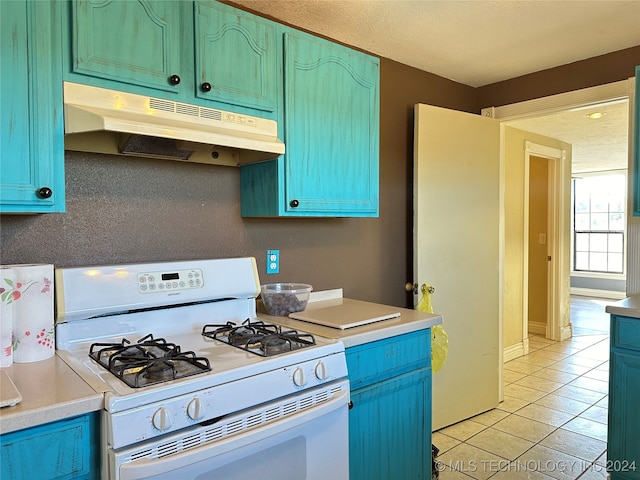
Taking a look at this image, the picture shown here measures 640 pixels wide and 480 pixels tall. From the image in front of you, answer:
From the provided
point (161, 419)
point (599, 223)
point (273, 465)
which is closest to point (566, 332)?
point (599, 223)

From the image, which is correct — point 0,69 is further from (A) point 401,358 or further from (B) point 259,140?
(A) point 401,358

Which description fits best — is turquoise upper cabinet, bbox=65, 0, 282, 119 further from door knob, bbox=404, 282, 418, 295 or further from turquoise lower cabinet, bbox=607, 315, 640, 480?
turquoise lower cabinet, bbox=607, 315, 640, 480

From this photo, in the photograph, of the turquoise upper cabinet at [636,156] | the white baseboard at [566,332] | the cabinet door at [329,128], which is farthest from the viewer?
the white baseboard at [566,332]

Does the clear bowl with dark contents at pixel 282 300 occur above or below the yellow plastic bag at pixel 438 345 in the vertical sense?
above

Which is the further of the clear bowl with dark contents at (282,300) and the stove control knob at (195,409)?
the clear bowl with dark contents at (282,300)

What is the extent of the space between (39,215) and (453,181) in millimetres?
2292

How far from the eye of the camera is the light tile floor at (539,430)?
241cm

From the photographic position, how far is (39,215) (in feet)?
5.22

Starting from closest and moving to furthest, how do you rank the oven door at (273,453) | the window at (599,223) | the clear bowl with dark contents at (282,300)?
1. the oven door at (273,453)
2. the clear bowl with dark contents at (282,300)
3. the window at (599,223)

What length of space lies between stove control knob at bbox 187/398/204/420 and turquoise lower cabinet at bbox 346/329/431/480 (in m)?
0.65

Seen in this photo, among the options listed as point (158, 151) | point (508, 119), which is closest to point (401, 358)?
point (158, 151)

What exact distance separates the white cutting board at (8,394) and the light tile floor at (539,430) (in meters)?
2.03

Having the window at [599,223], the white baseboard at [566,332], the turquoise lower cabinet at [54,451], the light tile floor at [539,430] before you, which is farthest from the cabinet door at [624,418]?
the window at [599,223]

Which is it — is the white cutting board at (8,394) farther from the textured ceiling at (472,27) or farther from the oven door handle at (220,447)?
the textured ceiling at (472,27)
